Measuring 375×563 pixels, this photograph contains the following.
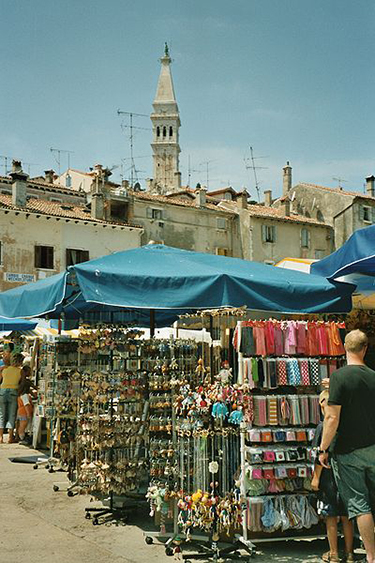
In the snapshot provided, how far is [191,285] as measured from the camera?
501 centimetres

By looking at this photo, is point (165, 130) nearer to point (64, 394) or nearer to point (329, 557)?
point (64, 394)

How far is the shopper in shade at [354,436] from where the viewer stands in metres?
3.87

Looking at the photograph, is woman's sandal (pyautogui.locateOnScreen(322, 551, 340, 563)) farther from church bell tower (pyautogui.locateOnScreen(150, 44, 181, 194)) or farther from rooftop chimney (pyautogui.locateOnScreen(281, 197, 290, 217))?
church bell tower (pyautogui.locateOnScreen(150, 44, 181, 194))

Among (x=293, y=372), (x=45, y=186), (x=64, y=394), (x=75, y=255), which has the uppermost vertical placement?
(x=45, y=186)

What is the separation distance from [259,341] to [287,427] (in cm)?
77

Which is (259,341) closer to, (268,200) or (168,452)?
(168,452)

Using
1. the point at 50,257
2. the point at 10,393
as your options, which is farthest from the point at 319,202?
the point at 10,393

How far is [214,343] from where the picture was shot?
18.5 feet

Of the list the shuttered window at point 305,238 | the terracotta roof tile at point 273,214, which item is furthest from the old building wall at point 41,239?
the shuttered window at point 305,238

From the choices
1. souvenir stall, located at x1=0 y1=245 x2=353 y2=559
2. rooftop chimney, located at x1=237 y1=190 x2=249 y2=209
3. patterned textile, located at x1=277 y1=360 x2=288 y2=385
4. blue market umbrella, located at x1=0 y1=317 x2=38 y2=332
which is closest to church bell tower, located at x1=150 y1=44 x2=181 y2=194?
rooftop chimney, located at x1=237 y1=190 x2=249 y2=209

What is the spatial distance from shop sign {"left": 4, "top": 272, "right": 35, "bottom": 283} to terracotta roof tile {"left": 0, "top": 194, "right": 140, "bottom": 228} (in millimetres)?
3059

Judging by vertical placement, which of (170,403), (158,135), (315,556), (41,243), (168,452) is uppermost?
(158,135)

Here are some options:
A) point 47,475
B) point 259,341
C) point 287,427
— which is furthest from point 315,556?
point 47,475

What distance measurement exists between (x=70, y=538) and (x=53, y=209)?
26.0 m
